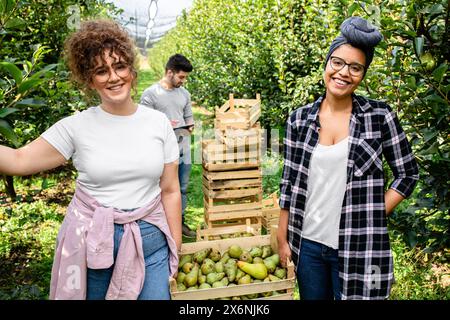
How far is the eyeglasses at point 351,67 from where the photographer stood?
1779 mm

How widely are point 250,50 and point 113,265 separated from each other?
6.95m

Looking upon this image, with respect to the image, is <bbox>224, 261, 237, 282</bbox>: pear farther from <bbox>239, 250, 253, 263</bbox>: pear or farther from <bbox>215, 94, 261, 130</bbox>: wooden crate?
<bbox>215, 94, 261, 130</bbox>: wooden crate

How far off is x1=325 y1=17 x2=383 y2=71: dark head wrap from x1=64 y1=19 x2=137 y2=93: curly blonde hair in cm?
84

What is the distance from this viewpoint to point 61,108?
3846mm

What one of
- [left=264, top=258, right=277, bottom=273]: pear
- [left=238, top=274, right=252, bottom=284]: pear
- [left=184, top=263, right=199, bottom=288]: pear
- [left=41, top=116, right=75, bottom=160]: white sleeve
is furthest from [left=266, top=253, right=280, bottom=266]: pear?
[left=41, top=116, right=75, bottom=160]: white sleeve

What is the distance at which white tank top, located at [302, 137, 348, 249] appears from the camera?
185 cm

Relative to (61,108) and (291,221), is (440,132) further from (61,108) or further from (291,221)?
(61,108)

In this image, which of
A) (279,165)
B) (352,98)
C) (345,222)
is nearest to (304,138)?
(352,98)

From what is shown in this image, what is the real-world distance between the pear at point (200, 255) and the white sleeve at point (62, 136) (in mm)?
894

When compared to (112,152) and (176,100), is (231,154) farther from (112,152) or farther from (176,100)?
(112,152)

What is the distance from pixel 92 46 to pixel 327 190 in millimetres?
1093

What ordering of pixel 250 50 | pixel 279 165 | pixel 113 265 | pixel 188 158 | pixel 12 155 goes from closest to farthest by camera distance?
pixel 12 155 < pixel 113 265 < pixel 188 158 < pixel 279 165 < pixel 250 50

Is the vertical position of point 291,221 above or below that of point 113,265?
above
